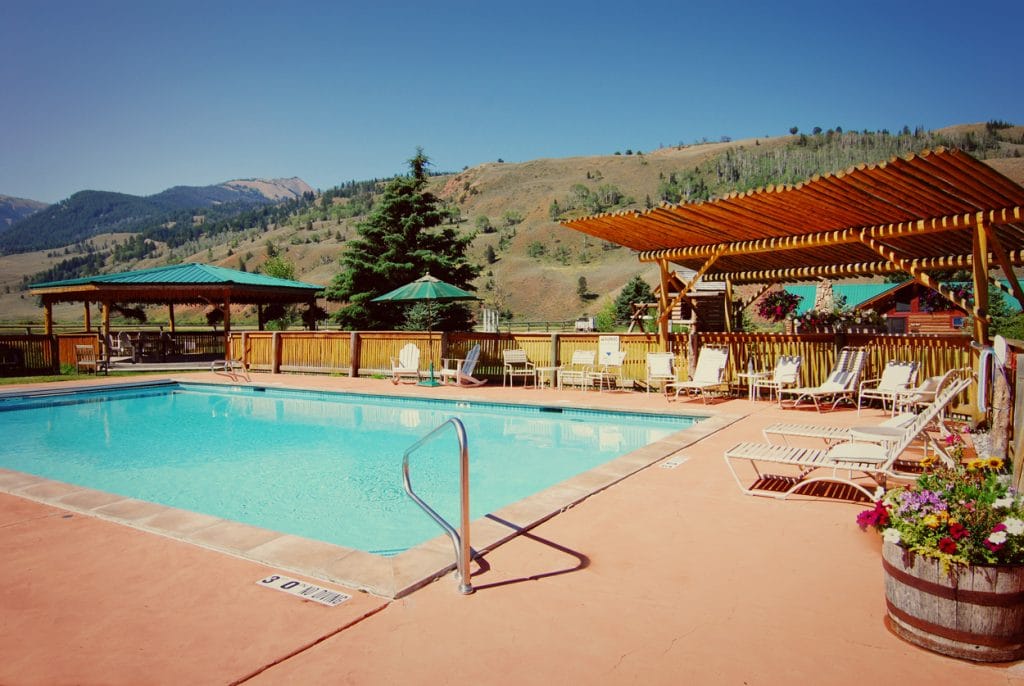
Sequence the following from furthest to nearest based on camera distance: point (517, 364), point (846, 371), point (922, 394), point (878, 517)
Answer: point (517, 364)
point (846, 371)
point (922, 394)
point (878, 517)

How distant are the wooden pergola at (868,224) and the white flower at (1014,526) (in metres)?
4.79

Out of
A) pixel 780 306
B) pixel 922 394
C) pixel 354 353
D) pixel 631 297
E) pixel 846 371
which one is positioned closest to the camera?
pixel 922 394

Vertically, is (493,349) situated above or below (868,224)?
below

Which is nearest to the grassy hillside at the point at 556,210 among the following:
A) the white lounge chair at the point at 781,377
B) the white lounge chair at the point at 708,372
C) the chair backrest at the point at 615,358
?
the chair backrest at the point at 615,358

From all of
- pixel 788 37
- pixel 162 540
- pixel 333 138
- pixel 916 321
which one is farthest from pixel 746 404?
pixel 788 37

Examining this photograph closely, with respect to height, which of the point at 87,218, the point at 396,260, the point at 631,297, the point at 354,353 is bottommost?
the point at 354,353

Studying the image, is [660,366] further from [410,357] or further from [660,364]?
[410,357]

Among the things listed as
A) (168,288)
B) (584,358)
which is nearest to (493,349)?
(584,358)

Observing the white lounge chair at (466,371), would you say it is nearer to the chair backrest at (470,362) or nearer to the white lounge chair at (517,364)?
the chair backrest at (470,362)

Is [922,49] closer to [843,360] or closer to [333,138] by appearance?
[333,138]

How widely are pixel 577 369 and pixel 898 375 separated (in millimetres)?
5768

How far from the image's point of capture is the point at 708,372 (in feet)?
33.9

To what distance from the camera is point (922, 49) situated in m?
64.8

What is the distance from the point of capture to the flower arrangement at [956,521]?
2240mm
